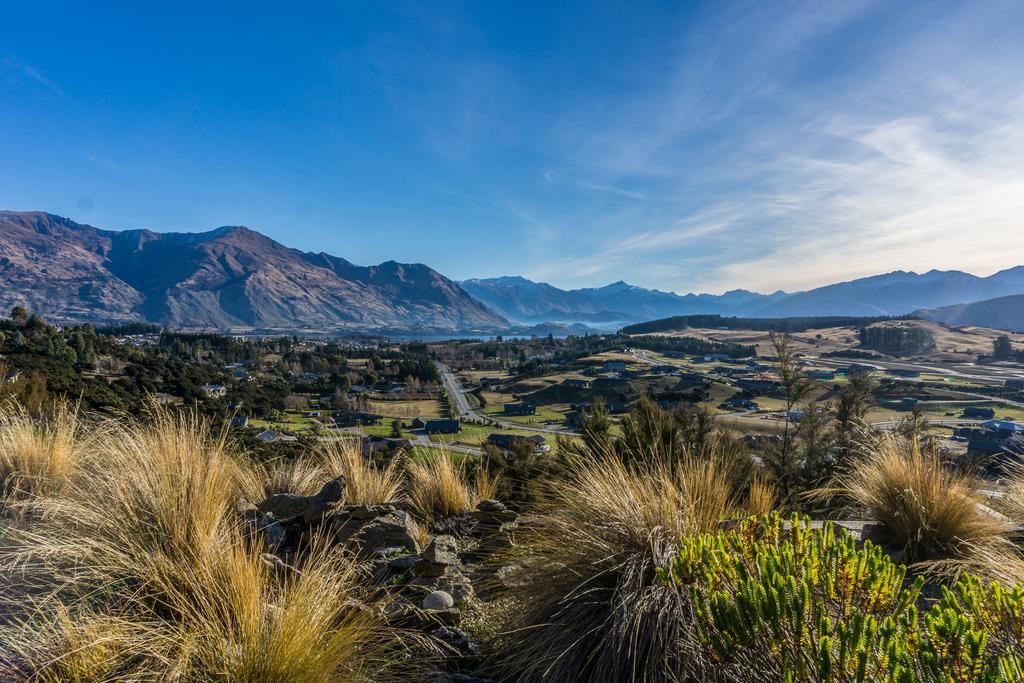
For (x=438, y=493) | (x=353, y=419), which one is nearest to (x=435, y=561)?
(x=438, y=493)

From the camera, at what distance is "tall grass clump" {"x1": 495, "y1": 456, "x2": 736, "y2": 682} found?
8.51ft

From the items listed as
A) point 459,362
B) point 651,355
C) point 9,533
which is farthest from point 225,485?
point 459,362

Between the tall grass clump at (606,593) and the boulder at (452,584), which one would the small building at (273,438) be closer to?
the boulder at (452,584)

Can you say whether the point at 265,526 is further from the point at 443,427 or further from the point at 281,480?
the point at 443,427

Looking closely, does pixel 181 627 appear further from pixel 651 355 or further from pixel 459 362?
pixel 459 362

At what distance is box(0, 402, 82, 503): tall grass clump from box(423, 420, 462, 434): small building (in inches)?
1949

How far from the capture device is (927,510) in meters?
4.91

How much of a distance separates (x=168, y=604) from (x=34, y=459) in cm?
478

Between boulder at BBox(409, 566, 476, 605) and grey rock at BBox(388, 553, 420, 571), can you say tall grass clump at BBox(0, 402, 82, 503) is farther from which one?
boulder at BBox(409, 566, 476, 605)

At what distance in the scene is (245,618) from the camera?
2389 mm

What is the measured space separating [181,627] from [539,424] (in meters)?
63.0

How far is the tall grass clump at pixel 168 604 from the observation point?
2.25 metres

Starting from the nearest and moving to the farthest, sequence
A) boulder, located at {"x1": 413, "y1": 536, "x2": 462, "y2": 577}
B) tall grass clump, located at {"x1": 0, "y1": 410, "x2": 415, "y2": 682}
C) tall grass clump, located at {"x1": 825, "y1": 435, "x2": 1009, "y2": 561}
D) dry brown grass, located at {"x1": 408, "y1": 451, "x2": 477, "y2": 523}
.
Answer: tall grass clump, located at {"x1": 0, "y1": 410, "x2": 415, "y2": 682} → boulder, located at {"x1": 413, "y1": 536, "x2": 462, "y2": 577} → tall grass clump, located at {"x1": 825, "y1": 435, "x2": 1009, "y2": 561} → dry brown grass, located at {"x1": 408, "y1": 451, "x2": 477, "y2": 523}

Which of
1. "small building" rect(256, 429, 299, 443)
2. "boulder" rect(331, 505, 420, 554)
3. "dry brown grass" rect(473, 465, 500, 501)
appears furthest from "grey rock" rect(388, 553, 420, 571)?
"small building" rect(256, 429, 299, 443)
